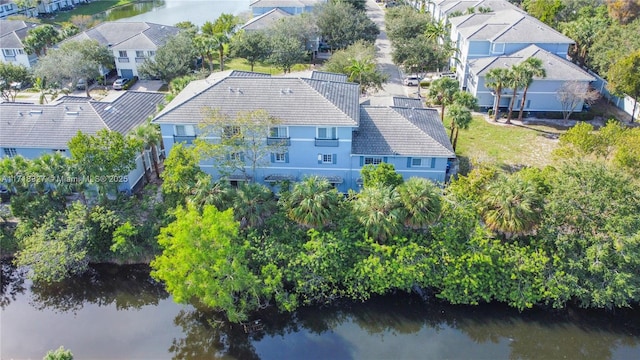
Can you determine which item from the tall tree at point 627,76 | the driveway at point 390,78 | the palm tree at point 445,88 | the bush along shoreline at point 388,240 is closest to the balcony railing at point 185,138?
the bush along shoreline at point 388,240

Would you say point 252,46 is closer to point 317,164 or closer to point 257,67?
point 257,67

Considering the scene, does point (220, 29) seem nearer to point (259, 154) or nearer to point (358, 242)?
point (259, 154)

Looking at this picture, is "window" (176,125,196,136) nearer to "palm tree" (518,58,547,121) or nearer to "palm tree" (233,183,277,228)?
"palm tree" (233,183,277,228)

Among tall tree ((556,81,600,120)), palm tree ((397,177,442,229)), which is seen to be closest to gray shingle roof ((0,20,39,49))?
palm tree ((397,177,442,229))

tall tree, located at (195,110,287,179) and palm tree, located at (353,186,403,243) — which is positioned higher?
tall tree, located at (195,110,287,179)

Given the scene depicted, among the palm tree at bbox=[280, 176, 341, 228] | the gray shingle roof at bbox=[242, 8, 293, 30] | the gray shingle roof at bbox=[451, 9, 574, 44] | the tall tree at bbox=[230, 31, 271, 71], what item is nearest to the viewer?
the palm tree at bbox=[280, 176, 341, 228]

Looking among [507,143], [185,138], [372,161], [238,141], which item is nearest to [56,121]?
[185,138]
